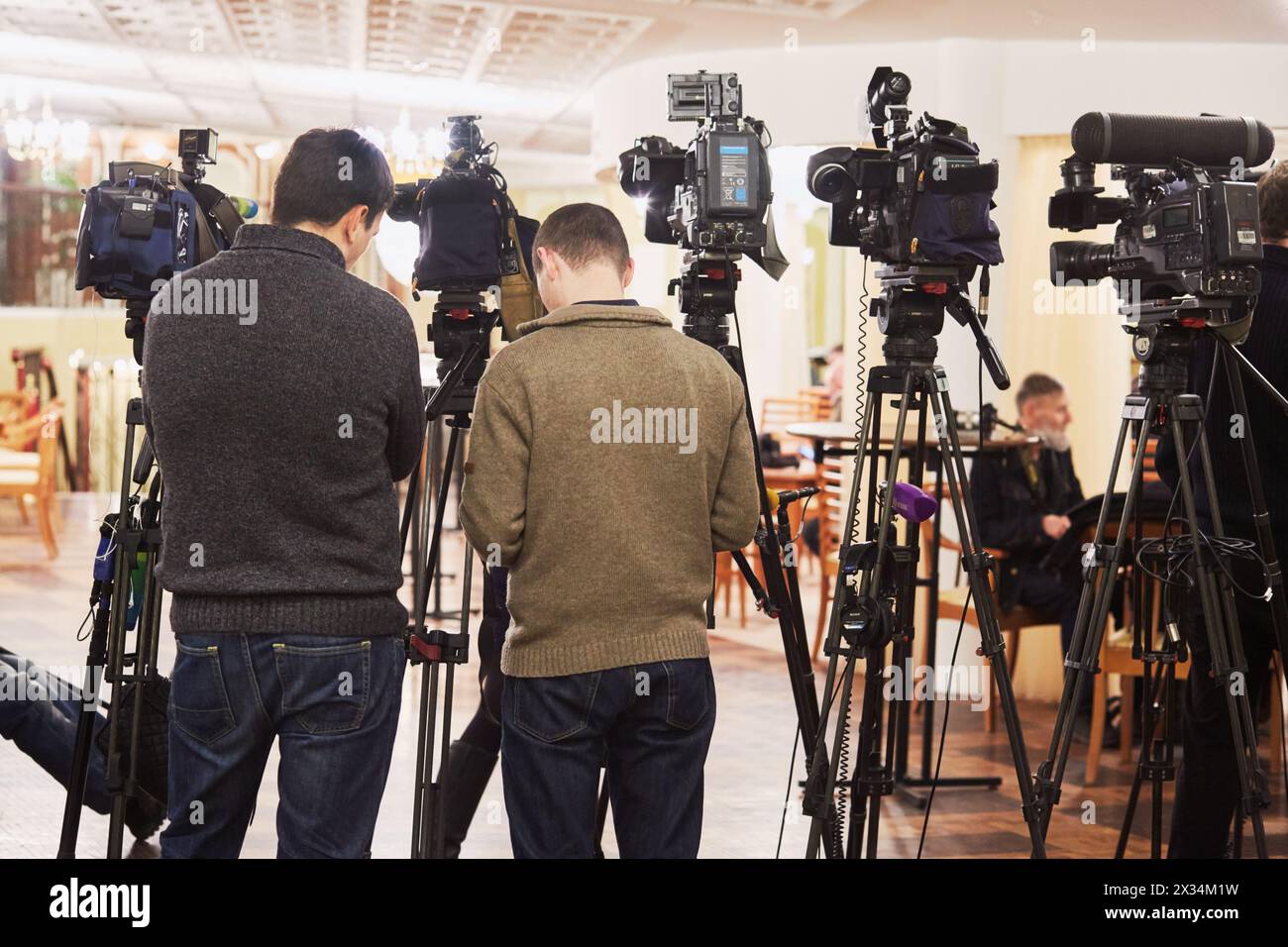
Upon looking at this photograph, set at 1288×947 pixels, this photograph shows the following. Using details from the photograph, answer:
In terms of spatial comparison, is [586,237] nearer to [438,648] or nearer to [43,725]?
[438,648]

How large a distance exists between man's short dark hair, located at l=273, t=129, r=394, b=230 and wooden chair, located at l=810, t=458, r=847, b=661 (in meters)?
3.40

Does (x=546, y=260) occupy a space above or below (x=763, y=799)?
above

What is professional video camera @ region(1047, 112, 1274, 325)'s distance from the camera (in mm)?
2732

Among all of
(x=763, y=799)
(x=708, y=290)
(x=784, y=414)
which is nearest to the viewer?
A: (x=708, y=290)

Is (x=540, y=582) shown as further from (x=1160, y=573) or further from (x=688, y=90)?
(x=1160, y=573)

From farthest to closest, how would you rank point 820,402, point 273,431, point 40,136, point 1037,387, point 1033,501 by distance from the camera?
1. point 820,402
2. point 40,136
3. point 1037,387
4. point 1033,501
5. point 273,431

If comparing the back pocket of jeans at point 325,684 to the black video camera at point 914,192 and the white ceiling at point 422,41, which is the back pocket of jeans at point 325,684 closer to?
the black video camera at point 914,192

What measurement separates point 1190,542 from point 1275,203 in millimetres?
737

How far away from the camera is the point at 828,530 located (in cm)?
683

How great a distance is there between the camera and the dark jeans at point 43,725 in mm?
3312

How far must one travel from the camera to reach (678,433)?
2145 millimetres

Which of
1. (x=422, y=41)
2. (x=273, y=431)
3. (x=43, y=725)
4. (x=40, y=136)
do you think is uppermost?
(x=422, y=41)

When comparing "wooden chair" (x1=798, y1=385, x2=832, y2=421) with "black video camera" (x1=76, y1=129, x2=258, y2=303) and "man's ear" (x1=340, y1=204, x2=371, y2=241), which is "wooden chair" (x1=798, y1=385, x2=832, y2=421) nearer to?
"black video camera" (x1=76, y1=129, x2=258, y2=303)

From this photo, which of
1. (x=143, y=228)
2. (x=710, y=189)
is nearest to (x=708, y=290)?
(x=710, y=189)
